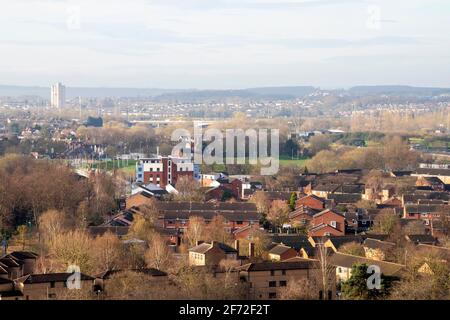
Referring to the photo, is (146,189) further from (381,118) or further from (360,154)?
(381,118)

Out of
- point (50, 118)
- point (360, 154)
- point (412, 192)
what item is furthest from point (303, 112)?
point (412, 192)

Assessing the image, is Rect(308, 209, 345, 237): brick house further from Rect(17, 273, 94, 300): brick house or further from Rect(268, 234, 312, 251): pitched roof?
Rect(17, 273, 94, 300): brick house

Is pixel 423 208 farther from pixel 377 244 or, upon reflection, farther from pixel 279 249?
pixel 279 249

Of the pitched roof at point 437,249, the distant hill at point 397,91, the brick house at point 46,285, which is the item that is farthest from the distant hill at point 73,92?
the brick house at point 46,285

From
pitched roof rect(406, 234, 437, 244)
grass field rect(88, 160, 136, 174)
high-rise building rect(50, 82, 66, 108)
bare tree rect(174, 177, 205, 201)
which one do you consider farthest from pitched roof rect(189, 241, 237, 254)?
high-rise building rect(50, 82, 66, 108)

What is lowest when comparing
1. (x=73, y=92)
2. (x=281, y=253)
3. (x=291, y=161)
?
(x=291, y=161)

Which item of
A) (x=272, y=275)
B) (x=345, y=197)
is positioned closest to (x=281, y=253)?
(x=272, y=275)
